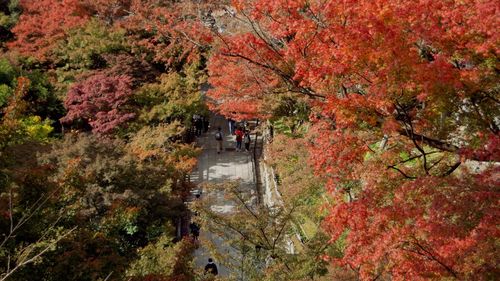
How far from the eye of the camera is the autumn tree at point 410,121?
7.64m

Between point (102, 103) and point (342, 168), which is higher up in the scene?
point (342, 168)

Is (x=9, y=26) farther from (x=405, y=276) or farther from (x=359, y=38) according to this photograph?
(x=405, y=276)

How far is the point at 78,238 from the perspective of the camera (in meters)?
9.15

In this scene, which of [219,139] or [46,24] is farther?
[46,24]

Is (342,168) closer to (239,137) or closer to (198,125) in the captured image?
(239,137)

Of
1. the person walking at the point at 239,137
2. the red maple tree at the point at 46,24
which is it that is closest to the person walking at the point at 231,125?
the person walking at the point at 239,137

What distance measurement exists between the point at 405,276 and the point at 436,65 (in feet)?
11.7

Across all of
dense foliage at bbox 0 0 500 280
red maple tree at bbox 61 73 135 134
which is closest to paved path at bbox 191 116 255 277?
dense foliage at bbox 0 0 500 280

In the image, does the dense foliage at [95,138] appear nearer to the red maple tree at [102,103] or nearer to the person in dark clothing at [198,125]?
the red maple tree at [102,103]

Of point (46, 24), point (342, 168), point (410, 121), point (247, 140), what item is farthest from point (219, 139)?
point (46, 24)

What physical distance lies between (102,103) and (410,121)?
1407 cm

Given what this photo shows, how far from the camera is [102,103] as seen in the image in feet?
65.9

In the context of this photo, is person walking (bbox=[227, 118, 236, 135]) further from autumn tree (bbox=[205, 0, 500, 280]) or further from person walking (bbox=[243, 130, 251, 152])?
autumn tree (bbox=[205, 0, 500, 280])

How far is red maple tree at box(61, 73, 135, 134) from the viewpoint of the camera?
19688 millimetres
